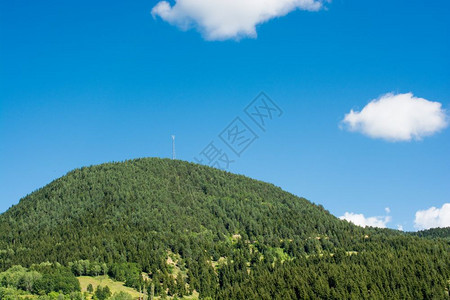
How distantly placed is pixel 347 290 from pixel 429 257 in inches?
2334

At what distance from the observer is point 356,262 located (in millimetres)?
188500

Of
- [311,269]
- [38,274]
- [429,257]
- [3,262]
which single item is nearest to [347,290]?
[311,269]

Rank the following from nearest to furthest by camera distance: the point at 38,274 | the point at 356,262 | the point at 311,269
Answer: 1. the point at 38,274
2. the point at 311,269
3. the point at 356,262

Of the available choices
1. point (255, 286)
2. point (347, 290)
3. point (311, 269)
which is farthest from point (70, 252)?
point (347, 290)

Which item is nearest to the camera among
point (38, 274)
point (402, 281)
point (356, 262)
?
point (38, 274)

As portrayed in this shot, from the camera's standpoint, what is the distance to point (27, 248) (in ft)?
655

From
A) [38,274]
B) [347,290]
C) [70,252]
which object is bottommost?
[347,290]

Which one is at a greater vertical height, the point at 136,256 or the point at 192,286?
the point at 136,256

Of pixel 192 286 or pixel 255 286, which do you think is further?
pixel 192 286

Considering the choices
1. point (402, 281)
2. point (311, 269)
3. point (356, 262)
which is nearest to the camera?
point (402, 281)

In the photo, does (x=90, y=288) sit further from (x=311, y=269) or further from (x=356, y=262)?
(x=356, y=262)

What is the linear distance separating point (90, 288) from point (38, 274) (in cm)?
1845

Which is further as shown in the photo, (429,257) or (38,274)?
(429,257)

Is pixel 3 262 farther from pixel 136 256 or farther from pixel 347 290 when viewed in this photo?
pixel 347 290
